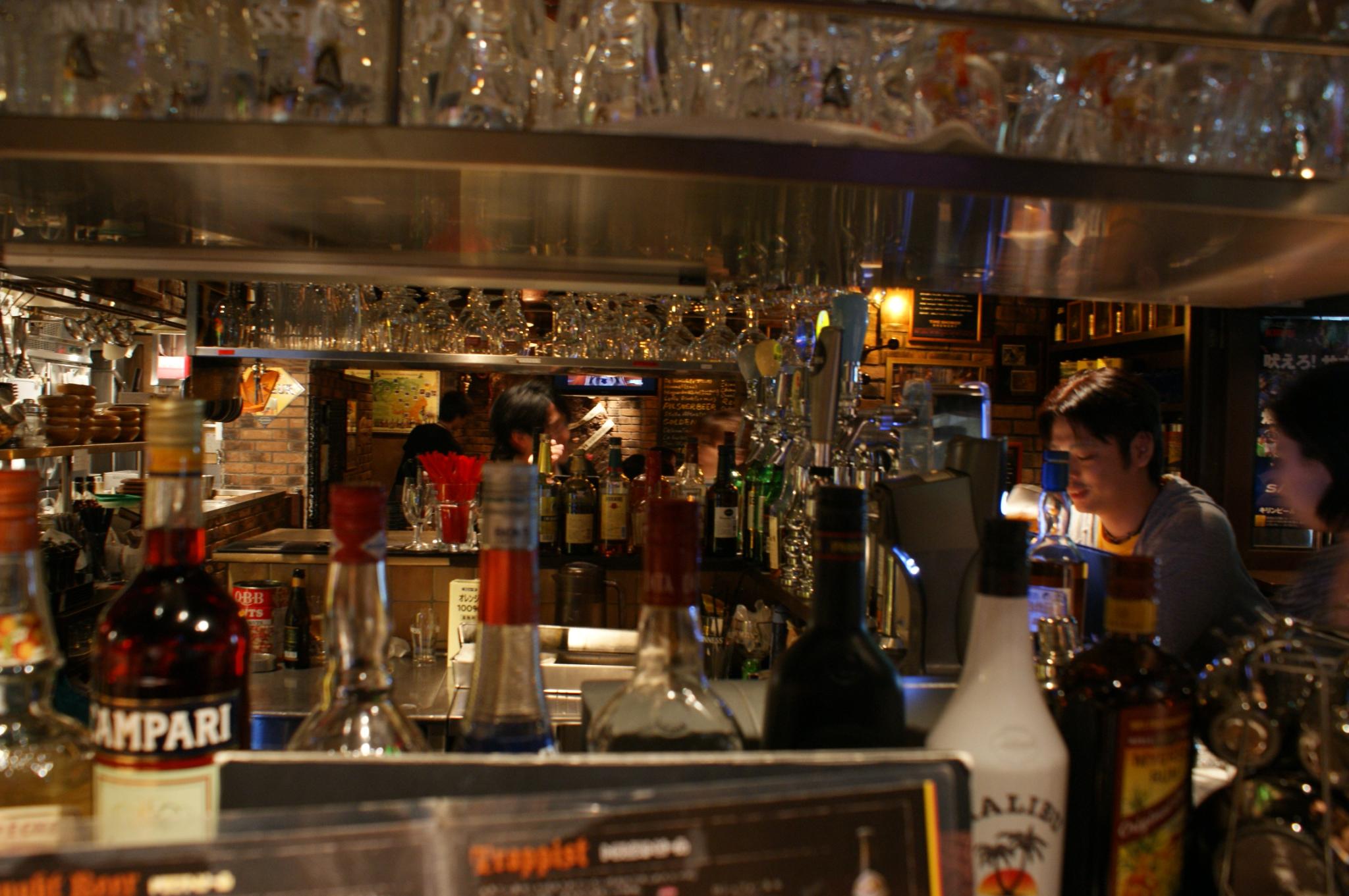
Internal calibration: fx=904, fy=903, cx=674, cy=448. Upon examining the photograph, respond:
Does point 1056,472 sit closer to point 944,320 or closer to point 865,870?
point 865,870

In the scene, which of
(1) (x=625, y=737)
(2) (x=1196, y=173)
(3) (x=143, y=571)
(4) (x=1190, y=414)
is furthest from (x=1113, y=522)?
(3) (x=143, y=571)

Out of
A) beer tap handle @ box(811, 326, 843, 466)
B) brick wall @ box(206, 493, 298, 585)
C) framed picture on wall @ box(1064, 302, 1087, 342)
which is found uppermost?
framed picture on wall @ box(1064, 302, 1087, 342)

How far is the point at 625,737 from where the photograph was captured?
24.9 inches

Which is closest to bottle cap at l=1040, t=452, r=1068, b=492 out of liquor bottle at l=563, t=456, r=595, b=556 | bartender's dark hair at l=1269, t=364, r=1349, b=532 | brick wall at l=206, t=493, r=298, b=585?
bartender's dark hair at l=1269, t=364, r=1349, b=532

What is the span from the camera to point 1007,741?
0.60 metres

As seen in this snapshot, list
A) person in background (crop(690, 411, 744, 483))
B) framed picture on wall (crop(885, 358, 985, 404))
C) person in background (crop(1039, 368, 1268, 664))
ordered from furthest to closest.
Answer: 1. framed picture on wall (crop(885, 358, 985, 404))
2. person in background (crop(690, 411, 744, 483))
3. person in background (crop(1039, 368, 1268, 664))

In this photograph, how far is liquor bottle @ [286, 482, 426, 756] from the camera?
585mm

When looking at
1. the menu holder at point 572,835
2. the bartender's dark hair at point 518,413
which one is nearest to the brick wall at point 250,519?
the bartender's dark hair at point 518,413

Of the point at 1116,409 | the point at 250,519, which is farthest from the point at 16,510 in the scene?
the point at 250,519

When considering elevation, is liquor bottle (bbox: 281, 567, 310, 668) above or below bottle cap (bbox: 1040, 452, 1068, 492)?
below

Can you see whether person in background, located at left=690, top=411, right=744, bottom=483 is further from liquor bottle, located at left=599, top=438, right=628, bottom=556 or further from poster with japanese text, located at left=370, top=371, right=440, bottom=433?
poster with japanese text, located at left=370, top=371, right=440, bottom=433

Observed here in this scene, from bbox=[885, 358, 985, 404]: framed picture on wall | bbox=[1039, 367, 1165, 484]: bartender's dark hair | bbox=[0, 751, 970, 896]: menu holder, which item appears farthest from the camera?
bbox=[885, 358, 985, 404]: framed picture on wall

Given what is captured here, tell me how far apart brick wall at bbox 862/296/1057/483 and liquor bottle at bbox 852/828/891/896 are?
5512 mm

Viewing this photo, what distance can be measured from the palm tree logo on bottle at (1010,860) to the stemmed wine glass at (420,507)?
276 centimetres
